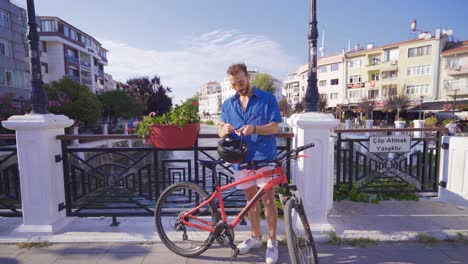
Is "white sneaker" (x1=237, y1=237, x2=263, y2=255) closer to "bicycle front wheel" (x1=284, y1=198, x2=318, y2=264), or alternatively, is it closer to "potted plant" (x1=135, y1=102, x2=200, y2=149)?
"bicycle front wheel" (x1=284, y1=198, x2=318, y2=264)

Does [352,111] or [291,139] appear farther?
[352,111]

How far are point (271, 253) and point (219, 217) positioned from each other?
60cm

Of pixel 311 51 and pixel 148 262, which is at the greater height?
pixel 311 51

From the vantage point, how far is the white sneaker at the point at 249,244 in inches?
98.7

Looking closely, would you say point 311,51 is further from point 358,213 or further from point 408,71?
point 408,71

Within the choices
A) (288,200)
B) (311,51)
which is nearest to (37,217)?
(288,200)

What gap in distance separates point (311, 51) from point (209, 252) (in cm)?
246

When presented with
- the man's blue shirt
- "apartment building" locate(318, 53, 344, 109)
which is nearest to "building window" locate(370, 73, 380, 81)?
"apartment building" locate(318, 53, 344, 109)

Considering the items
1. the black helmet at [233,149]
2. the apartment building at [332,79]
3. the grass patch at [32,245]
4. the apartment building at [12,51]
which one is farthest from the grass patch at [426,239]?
the apartment building at [332,79]

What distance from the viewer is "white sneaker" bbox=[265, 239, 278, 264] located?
2.33 metres

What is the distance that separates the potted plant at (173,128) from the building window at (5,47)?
26.3 m

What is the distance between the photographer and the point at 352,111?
135 feet

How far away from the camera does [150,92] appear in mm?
32156

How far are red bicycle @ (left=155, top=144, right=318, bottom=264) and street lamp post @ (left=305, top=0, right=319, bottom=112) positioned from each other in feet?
3.04
